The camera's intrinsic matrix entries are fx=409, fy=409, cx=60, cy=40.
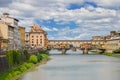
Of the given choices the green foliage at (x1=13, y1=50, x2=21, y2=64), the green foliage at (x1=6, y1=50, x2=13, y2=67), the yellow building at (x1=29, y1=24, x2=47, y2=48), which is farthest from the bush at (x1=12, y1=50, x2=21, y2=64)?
the yellow building at (x1=29, y1=24, x2=47, y2=48)

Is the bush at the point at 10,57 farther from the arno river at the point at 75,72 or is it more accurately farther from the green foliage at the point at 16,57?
the arno river at the point at 75,72

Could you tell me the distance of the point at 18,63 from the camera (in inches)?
2362

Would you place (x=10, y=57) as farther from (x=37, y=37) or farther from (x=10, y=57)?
(x=37, y=37)

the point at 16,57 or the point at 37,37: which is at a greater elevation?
the point at 37,37

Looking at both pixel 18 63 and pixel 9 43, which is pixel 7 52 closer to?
pixel 18 63

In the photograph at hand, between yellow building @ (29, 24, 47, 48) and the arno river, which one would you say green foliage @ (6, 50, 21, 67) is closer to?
the arno river

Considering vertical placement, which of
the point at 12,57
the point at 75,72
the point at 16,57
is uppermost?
the point at 12,57

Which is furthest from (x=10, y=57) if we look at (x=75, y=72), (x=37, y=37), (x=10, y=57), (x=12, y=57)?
(x=37, y=37)

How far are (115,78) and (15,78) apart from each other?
11.4m

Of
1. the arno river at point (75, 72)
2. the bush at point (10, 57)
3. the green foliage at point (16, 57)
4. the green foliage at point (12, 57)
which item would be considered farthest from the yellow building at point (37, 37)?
the bush at point (10, 57)

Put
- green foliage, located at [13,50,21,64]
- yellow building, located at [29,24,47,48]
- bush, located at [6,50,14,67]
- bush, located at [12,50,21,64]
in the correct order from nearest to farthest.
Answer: bush, located at [6,50,14,67]
bush, located at [12,50,21,64]
green foliage, located at [13,50,21,64]
yellow building, located at [29,24,47,48]

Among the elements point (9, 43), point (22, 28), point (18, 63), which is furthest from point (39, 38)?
point (18, 63)

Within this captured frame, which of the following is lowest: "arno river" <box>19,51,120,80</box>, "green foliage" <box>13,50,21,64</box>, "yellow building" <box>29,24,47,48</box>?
"arno river" <box>19,51,120,80</box>

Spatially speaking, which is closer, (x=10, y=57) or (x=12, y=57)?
(x=10, y=57)
